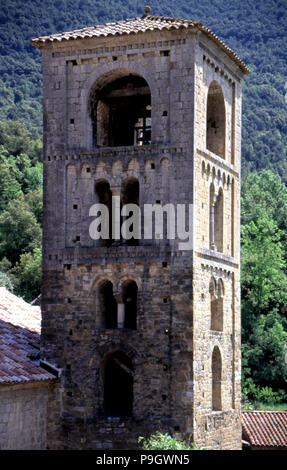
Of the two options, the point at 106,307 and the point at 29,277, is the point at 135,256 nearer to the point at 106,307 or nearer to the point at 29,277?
the point at 106,307

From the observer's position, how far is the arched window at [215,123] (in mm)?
27484

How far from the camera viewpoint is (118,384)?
2605 centimetres

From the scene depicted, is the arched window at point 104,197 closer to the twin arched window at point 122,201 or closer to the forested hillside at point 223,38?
the twin arched window at point 122,201

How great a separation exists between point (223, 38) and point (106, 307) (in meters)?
77.1

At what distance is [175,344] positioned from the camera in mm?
24000

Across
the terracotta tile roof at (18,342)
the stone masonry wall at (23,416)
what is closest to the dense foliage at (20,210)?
the terracotta tile roof at (18,342)

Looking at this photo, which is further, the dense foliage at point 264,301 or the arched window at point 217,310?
the dense foliage at point 264,301

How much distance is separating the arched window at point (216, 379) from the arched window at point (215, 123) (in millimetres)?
5803

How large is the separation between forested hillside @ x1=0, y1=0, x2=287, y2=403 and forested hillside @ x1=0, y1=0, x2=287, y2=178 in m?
0.11

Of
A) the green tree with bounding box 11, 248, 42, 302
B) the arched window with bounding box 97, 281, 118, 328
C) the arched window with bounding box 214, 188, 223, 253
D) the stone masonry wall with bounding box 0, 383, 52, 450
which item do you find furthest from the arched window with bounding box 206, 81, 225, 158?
the green tree with bounding box 11, 248, 42, 302

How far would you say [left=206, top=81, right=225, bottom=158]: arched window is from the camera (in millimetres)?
27484

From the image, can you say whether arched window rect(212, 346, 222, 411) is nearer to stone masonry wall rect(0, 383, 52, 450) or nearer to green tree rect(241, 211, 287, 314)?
stone masonry wall rect(0, 383, 52, 450)

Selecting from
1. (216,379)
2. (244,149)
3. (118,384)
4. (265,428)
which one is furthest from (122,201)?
(244,149)
